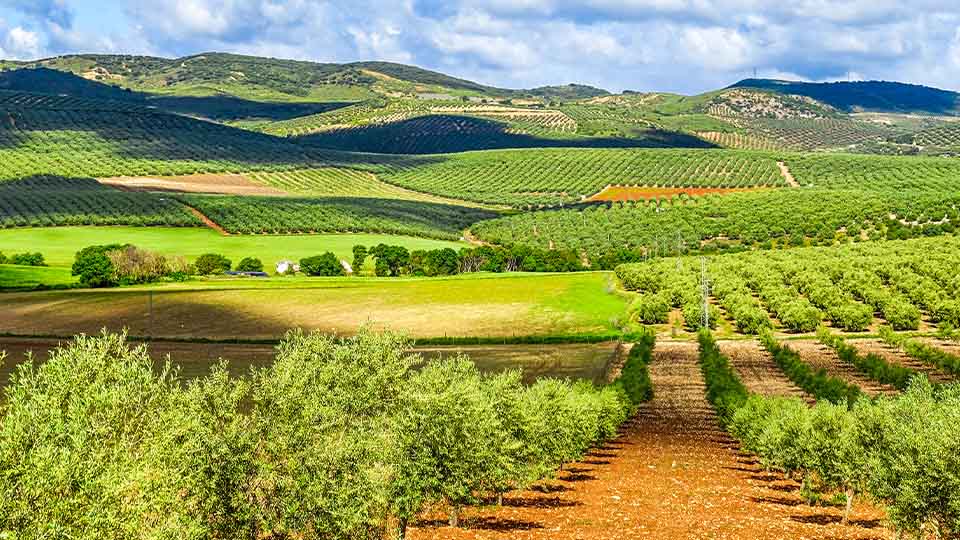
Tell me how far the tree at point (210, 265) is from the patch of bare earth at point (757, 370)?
85619mm

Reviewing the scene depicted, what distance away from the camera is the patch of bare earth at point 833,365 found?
98125 millimetres

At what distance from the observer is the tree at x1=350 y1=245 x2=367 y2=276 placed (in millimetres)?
189125

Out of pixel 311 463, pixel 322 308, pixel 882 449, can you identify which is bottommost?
pixel 322 308

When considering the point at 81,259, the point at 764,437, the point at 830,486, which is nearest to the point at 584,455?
the point at 764,437

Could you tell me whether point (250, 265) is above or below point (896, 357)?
above

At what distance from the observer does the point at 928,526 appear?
4403 centimetres

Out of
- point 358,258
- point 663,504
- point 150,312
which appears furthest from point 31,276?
point 663,504

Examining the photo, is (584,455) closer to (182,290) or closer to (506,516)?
(506,516)

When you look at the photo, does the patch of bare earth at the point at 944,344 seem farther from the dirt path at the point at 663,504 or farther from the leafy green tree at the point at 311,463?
the leafy green tree at the point at 311,463

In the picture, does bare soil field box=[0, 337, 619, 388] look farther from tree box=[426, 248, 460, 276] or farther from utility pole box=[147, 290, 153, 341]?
tree box=[426, 248, 460, 276]

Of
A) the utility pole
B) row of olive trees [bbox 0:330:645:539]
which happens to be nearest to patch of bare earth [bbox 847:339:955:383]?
row of olive trees [bbox 0:330:645:539]

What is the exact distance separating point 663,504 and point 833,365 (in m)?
62.2

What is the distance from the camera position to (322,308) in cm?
13825

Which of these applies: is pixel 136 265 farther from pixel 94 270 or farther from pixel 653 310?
pixel 653 310
